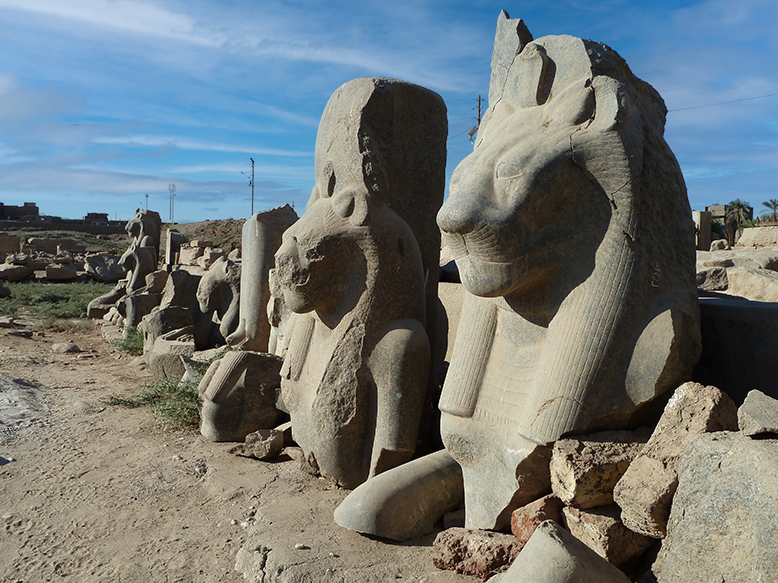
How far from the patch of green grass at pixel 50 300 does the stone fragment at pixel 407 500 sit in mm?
8960

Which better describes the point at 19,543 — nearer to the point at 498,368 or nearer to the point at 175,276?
the point at 498,368

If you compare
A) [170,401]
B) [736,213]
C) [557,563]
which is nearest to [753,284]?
[557,563]

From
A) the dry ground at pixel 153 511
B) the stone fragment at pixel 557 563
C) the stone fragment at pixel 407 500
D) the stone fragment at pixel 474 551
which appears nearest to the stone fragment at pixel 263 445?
the dry ground at pixel 153 511

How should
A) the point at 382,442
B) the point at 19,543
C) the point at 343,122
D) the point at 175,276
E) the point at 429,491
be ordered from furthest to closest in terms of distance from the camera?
1. the point at 175,276
2. the point at 343,122
3. the point at 382,442
4. the point at 19,543
5. the point at 429,491

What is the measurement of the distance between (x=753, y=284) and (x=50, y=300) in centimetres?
1261

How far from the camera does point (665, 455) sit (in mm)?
1877

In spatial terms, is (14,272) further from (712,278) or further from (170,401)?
(712,278)

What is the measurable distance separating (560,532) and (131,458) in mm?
2916

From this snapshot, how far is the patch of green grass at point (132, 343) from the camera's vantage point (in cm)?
764

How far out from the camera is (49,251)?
23.8 m

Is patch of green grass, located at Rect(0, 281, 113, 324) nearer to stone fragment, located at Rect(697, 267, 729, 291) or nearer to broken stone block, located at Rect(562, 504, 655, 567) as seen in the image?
stone fragment, located at Rect(697, 267, 729, 291)

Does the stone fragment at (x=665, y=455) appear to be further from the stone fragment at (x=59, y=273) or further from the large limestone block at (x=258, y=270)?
the stone fragment at (x=59, y=273)

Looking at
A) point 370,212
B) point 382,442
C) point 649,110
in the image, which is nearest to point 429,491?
point 382,442

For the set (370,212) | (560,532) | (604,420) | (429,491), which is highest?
(370,212)
